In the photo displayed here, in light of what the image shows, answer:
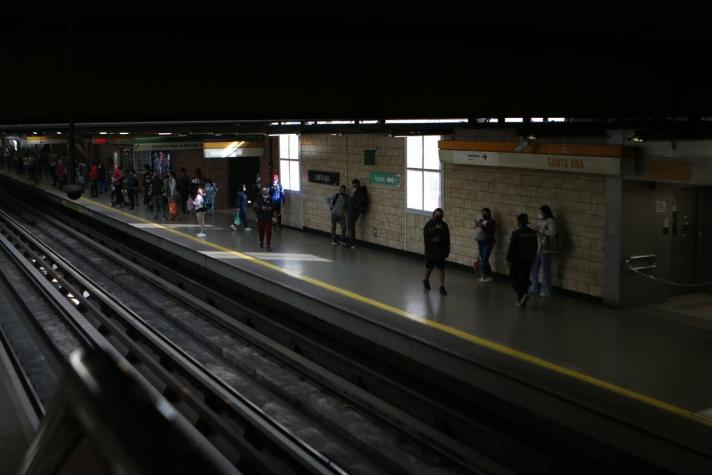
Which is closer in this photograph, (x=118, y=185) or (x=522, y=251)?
(x=522, y=251)

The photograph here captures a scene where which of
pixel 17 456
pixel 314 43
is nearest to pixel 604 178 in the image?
pixel 314 43

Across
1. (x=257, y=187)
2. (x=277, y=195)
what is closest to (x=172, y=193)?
(x=257, y=187)

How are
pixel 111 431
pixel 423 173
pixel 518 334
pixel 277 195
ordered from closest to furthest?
pixel 111 431 < pixel 518 334 < pixel 423 173 < pixel 277 195

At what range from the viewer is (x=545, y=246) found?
12.3m

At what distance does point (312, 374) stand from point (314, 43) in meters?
4.40

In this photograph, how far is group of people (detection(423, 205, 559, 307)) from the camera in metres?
11.5

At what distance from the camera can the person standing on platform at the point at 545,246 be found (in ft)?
40.0

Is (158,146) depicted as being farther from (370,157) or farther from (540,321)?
(540,321)

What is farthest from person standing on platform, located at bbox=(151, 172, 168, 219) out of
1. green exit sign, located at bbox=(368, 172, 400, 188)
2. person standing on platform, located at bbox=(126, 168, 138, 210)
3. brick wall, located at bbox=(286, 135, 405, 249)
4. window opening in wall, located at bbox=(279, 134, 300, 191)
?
green exit sign, located at bbox=(368, 172, 400, 188)

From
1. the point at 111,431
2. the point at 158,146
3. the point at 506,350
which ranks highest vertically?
the point at 158,146

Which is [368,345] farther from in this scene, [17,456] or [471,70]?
[17,456]

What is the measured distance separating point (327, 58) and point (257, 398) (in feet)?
14.2

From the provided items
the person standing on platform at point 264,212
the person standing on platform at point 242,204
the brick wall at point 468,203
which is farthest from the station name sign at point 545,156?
the person standing on platform at point 242,204

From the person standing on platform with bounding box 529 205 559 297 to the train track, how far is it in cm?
444
